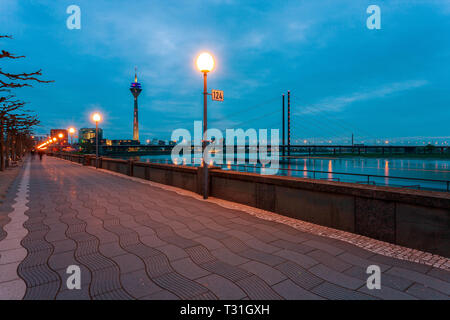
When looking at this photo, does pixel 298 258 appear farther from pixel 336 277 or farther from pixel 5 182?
pixel 5 182

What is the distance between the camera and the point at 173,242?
4.69 m

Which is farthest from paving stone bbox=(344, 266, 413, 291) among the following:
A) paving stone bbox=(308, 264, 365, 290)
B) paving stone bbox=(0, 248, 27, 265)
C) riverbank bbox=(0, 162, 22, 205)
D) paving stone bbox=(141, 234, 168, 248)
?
riverbank bbox=(0, 162, 22, 205)

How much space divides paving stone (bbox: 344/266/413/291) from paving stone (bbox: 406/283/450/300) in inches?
2.9

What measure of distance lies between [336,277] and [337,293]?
1.32 ft

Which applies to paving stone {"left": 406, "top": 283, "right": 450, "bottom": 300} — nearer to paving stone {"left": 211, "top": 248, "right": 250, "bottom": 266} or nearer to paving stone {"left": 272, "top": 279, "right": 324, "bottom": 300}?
paving stone {"left": 272, "top": 279, "right": 324, "bottom": 300}

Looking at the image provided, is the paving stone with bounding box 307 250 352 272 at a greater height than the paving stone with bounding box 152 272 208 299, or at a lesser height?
greater

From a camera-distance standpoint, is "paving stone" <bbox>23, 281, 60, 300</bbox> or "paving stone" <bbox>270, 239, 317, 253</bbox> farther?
"paving stone" <bbox>270, 239, 317, 253</bbox>

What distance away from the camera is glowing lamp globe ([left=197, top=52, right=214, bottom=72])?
28.3 feet

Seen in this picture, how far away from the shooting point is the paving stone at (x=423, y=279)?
10.3 ft

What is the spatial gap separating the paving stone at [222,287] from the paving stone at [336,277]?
1.22 m

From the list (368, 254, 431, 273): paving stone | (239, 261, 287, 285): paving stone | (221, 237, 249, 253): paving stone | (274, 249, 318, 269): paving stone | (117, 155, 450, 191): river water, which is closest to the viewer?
(239, 261, 287, 285): paving stone

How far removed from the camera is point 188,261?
3.90 m
